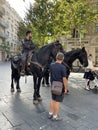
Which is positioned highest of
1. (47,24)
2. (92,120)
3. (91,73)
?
(47,24)

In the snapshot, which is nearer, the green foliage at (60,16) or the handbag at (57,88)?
the handbag at (57,88)

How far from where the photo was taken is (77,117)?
491cm

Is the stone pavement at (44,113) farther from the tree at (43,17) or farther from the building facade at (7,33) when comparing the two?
the building facade at (7,33)

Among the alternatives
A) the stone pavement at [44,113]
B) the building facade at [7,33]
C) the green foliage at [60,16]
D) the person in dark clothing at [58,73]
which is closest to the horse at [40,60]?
the stone pavement at [44,113]

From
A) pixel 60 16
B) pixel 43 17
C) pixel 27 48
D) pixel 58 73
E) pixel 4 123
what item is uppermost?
pixel 43 17

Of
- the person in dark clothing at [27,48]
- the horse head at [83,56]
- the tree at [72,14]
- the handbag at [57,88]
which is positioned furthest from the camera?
the tree at [72,14]

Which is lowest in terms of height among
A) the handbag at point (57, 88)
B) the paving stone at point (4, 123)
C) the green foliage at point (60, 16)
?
the paving stone at point (4, 123)

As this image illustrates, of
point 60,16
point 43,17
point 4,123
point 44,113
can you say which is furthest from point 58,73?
point 43,17

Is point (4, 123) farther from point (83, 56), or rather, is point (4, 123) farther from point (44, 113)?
point (83, 56)

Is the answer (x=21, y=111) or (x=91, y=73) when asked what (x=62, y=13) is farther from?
(x=21, y=111)

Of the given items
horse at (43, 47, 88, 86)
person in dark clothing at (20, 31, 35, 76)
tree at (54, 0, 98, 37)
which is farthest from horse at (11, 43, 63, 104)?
tree at (54, 0, 98, 37)

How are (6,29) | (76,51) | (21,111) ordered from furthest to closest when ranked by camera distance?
(6,29) < (76,51) < (21,111)

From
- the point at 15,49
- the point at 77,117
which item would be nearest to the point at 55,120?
the point at 77,117

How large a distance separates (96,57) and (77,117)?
78.9 feet
